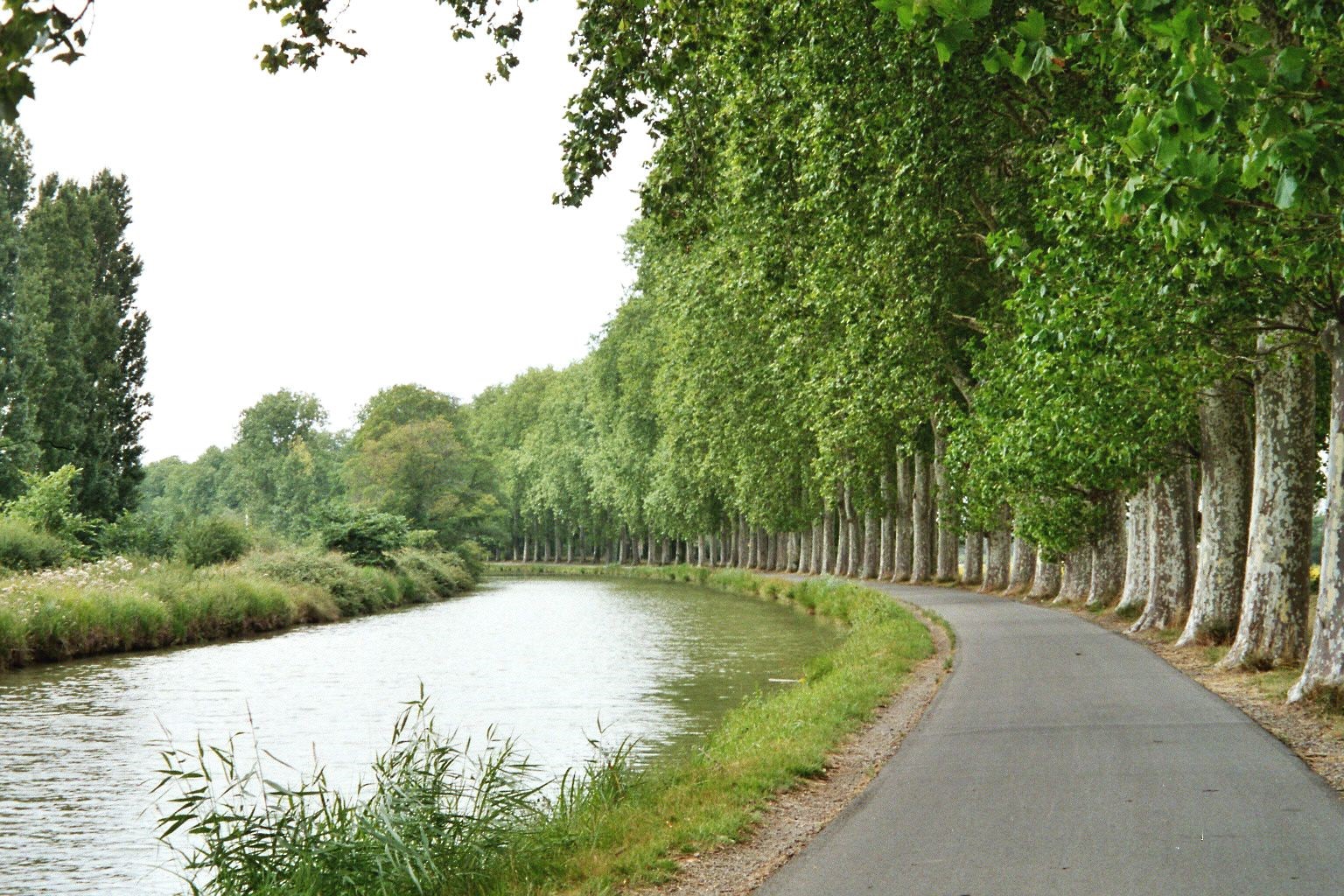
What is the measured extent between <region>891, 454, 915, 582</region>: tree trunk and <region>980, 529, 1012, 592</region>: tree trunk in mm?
Result: 6988

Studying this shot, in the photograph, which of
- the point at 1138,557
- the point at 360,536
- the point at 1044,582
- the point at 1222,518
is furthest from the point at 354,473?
the point at 1222,518

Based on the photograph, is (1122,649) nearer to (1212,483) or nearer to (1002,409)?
(1212,483)

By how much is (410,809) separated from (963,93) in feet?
45.3

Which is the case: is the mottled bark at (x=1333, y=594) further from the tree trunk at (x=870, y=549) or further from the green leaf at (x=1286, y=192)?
the tree trunk at (x=870, y=549)

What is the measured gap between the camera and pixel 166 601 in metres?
28.1

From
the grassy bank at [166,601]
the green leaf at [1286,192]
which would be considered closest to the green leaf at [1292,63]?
the green leaf at [1286,192]

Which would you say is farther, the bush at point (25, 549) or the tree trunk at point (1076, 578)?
the bush at point (25, 549)

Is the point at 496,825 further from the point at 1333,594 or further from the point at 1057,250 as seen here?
the point at 1057,250

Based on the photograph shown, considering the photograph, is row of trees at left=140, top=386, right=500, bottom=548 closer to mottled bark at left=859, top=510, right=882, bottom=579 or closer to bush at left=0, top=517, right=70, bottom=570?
bush at left=0, top=517, right=70, bottom=570

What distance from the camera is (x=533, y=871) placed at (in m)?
7.18

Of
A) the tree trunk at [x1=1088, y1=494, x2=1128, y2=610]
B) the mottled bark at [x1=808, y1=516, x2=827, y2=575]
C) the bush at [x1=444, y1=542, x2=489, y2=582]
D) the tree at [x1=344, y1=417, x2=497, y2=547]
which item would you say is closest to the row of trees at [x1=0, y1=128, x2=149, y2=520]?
the bush at [x1=444, y1=542, x2=489, y2=582]

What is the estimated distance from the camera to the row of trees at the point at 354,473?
7301 cm

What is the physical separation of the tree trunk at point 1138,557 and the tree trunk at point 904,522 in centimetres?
1712

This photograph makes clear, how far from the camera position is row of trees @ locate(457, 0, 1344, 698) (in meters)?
6.84
